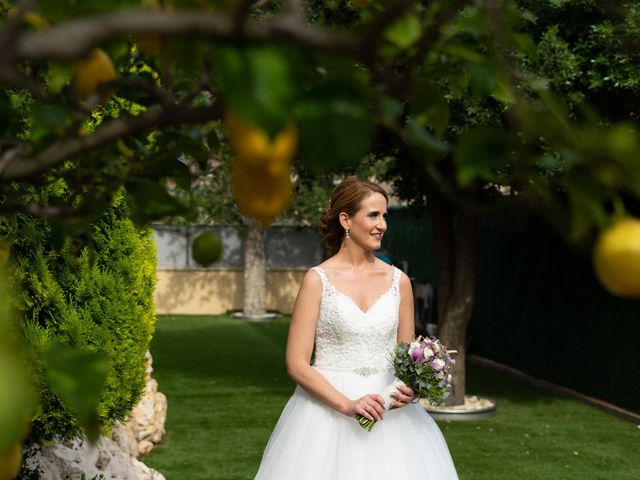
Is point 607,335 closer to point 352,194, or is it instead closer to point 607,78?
point 607,78

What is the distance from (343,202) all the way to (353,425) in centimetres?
112

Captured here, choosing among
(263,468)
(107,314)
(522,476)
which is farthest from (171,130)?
(522,476)

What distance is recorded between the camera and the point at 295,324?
466 centimetres

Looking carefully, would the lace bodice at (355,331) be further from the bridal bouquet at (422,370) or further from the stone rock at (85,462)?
the stone rock at (85,462)

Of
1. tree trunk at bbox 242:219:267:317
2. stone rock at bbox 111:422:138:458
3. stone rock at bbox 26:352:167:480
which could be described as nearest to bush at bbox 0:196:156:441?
stone rock at bbox 26:352:167:480

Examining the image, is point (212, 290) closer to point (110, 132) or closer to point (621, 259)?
point (110, 132)

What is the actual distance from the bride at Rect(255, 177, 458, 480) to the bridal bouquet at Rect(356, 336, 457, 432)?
7cm

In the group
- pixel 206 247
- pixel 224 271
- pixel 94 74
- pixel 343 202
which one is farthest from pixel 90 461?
pixel 224 271

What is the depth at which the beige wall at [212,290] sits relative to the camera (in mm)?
23188

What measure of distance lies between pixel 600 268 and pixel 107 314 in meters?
4.93

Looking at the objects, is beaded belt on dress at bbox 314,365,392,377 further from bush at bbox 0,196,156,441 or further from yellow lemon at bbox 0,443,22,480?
yellow lemon at bbox 0,443,22,480

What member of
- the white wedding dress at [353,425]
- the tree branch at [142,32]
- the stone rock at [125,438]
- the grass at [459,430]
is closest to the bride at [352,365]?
the white wedding dress at [353,425]

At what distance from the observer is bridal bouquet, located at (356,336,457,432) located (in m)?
4.53

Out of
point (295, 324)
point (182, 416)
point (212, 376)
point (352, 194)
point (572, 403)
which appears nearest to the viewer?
point (295, 324)
